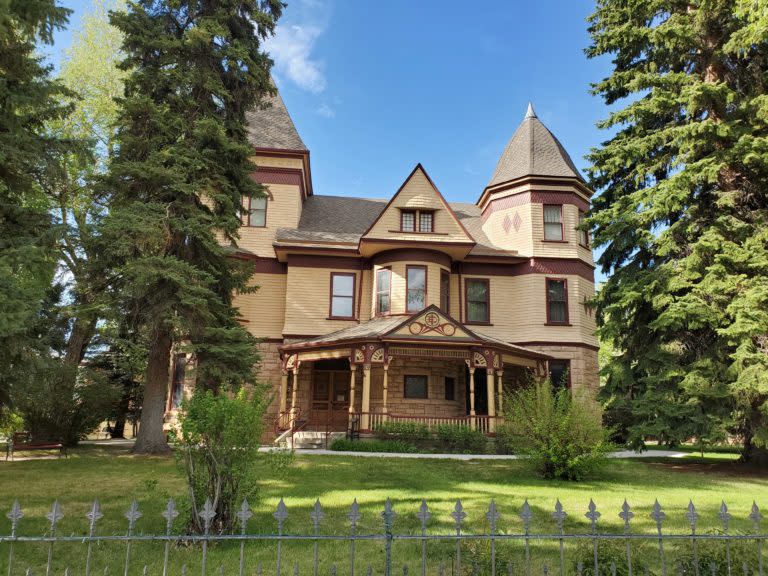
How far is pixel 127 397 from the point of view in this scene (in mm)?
25812

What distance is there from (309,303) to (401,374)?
481 centimetres

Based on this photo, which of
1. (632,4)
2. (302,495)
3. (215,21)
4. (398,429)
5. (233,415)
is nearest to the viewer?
(233,415)

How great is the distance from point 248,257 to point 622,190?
1450 centimetres

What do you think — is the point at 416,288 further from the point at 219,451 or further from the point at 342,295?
the point at 219,451

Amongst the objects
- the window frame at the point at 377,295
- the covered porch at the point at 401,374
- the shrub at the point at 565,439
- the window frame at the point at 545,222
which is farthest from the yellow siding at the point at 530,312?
the shrub at the point at 565,439

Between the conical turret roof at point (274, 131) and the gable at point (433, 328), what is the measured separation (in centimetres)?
980

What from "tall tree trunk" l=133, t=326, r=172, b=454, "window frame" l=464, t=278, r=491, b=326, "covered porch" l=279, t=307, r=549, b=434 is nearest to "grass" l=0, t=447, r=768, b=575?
"tall tree trunk" l=133, t=326, r=172, b=454

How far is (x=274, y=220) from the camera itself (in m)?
23.1

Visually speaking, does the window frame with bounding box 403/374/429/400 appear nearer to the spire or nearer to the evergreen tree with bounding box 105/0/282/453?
the evergreen tree with bounding box 105/0/282/453

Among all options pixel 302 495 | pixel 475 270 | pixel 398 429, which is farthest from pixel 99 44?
pixel 302 495

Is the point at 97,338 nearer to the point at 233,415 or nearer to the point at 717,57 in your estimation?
the point at 233,415

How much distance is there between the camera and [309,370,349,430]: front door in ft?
68.8

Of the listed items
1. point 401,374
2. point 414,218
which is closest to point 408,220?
point 414,218

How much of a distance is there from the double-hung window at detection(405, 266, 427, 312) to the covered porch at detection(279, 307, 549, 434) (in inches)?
30.9
